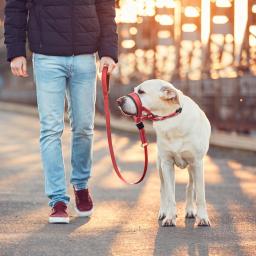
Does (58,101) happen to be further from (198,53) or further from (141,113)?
(198,53)

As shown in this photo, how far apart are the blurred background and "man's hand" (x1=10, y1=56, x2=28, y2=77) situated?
28.0 feet

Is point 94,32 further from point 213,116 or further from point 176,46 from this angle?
point 176,46

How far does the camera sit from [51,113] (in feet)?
23.1

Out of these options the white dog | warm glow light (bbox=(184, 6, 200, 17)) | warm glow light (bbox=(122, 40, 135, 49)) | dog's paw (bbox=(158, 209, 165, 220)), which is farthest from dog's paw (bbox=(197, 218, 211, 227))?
warm glow light (bbox=(122, 40, 135, 49))

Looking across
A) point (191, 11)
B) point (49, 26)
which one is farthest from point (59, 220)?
point (191, 11)

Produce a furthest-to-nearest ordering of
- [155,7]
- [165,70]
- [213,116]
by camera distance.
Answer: [165,70]
[155,7]
[213,116]

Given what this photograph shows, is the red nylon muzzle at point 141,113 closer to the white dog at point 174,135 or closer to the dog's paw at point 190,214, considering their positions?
the white dog at point 174,135

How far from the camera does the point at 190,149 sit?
7.14 meters

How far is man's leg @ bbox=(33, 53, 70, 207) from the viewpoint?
7.03 meters

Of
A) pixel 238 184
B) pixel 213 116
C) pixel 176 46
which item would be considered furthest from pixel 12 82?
pixel 238 184

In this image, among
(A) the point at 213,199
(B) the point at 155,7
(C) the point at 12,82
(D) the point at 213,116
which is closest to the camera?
(A) the point at 213,199

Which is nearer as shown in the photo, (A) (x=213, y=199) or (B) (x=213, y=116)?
(A) (x=213, y=199)

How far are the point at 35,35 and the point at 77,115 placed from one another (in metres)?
0.58

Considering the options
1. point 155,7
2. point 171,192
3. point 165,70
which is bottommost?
point 165,70
